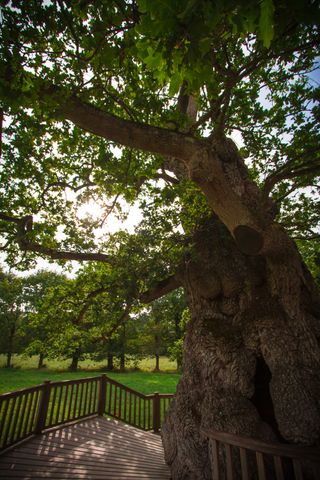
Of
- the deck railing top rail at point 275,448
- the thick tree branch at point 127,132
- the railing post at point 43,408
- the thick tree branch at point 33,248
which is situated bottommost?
the railing post at point 43,408

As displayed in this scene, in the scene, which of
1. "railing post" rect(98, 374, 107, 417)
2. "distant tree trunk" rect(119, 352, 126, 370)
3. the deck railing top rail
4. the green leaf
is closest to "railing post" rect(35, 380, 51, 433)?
"railing post" rect(98, 374, 107, 417)

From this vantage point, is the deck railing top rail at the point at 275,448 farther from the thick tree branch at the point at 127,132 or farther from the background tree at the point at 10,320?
the background tree at the point at 10,320

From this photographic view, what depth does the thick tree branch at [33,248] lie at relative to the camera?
5.73 metres

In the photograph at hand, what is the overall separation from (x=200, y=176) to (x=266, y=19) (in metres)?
2.52

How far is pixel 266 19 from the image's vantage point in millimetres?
1231

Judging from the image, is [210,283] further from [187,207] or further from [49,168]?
[49,168]

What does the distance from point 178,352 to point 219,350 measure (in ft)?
24.1

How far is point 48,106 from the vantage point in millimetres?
3023

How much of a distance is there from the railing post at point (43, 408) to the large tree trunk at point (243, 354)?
3211 mm

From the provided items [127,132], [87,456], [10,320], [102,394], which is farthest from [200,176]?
[10,320]

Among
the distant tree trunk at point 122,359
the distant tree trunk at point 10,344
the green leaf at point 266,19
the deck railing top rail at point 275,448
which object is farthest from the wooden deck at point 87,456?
the distant tree trunk at point 10,344

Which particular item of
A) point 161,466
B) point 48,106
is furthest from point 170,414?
point 48,106

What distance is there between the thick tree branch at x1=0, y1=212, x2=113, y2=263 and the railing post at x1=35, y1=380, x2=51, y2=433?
3.27 m

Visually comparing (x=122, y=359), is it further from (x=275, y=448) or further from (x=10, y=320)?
(x=275, y=448)
